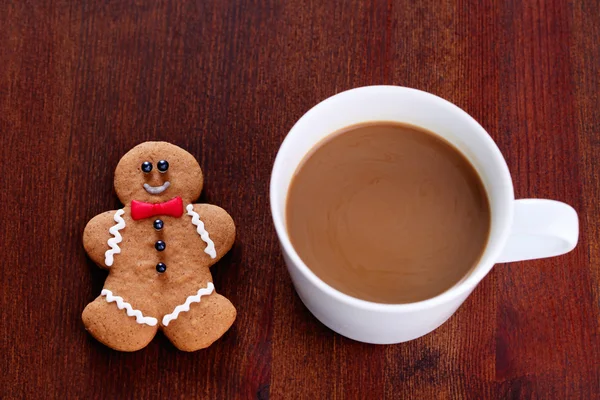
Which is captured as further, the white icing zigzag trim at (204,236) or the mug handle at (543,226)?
the white icing zigzag trim at (204,236)

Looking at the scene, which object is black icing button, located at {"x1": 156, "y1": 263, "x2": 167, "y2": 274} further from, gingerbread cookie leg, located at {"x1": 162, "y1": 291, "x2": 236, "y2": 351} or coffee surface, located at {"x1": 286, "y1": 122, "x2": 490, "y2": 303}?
coffee surface, located at {"x1": 286, "y1": 122, "x2": 490, "y2": 303}

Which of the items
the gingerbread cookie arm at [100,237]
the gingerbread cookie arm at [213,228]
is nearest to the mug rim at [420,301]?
the gingerbread cookie arm at [213,228]

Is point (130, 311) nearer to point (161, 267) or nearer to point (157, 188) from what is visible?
point (161, 267)

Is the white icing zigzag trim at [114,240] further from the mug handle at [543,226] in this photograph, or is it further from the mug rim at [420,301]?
the mug handle at [543,226]

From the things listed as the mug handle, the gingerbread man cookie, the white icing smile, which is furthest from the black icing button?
the mug handle

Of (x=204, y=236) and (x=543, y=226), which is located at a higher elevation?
(x=543, y=226)

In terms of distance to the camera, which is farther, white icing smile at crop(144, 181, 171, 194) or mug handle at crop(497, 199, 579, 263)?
white icing smile at crop(144, 181, 171, 194)

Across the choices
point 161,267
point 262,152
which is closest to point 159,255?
point 161,267
